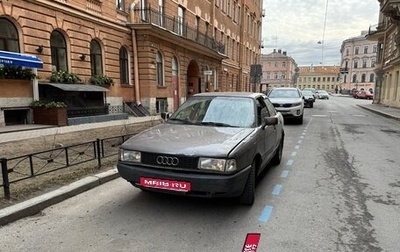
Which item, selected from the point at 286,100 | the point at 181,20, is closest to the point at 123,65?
the point at 181,20

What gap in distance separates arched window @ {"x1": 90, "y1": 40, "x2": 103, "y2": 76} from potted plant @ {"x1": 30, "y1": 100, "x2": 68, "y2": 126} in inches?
154

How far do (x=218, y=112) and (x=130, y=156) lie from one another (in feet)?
5.84

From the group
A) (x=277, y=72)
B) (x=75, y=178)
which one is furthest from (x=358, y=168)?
(x=277, y=72)

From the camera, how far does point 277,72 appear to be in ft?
333

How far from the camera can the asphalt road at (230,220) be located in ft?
11.0

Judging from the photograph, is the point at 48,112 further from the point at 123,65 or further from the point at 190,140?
the point at 190,140

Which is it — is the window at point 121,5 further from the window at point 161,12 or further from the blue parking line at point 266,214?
the blue parking line at point 266,214

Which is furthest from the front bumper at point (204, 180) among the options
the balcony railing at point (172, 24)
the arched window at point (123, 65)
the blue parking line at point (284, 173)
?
the balcony railing at point (172, 24)

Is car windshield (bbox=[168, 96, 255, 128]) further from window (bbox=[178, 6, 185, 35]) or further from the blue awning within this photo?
window (bbox=[178, 6, 185, 35])

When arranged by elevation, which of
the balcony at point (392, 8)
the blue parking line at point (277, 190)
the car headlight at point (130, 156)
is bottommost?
the blue parking line at point (277, 190)

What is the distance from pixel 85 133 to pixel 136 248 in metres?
8.04

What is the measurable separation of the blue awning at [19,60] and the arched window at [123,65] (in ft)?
20.0

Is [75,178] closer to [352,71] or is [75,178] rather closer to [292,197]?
[292,197]

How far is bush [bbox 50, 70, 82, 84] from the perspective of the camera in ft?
41.9
